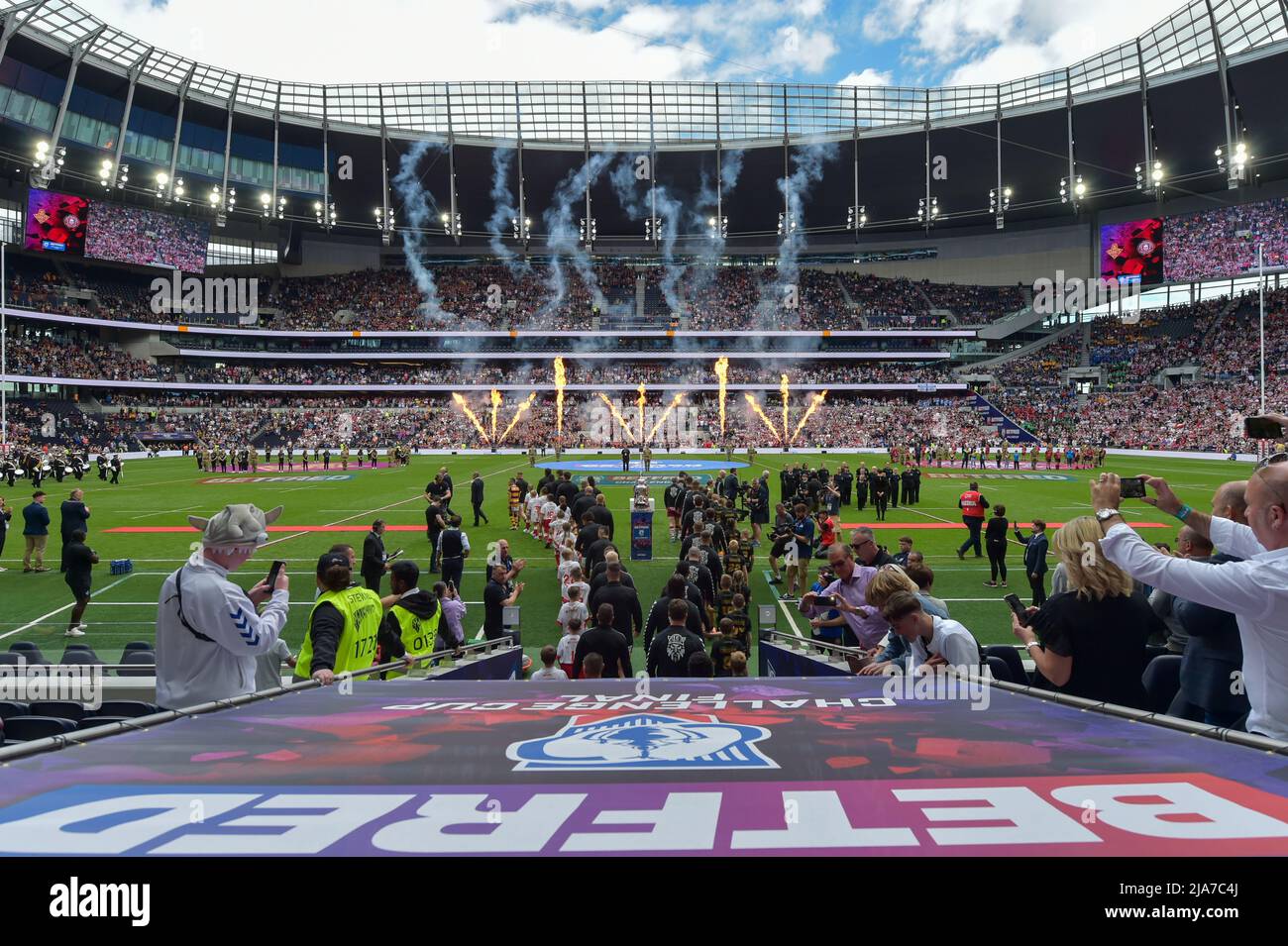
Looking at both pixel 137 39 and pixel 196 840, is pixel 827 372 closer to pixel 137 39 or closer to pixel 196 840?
pixel 137 39

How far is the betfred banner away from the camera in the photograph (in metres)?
1.96

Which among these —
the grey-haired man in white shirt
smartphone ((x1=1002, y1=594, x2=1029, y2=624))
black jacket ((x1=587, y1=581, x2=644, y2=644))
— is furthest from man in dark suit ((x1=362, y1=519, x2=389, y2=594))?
the grey-haired man in white shirt

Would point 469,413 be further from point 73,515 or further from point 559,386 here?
point 73,515

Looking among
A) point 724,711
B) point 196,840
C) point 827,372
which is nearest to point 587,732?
point 724,711

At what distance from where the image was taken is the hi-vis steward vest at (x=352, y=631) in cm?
562

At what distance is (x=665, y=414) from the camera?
3088 inches

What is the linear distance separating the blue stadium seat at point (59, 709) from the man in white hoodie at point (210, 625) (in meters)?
1.62

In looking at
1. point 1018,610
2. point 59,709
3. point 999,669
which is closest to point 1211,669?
point 1018,610

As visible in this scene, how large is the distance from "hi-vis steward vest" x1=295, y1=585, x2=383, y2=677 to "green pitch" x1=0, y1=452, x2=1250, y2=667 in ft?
18.4

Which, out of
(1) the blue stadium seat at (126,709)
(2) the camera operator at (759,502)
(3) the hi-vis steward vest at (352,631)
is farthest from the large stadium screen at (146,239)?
(3) the hi-vis steward vest at (352,631)

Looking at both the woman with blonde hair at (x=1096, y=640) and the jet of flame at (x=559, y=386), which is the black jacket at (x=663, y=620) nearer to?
the woman with blonde hair at (x=1096, y=640)

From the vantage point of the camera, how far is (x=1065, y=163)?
73312 millimetres

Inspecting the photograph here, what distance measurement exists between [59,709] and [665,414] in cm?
7373

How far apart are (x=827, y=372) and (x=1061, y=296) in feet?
86.4
